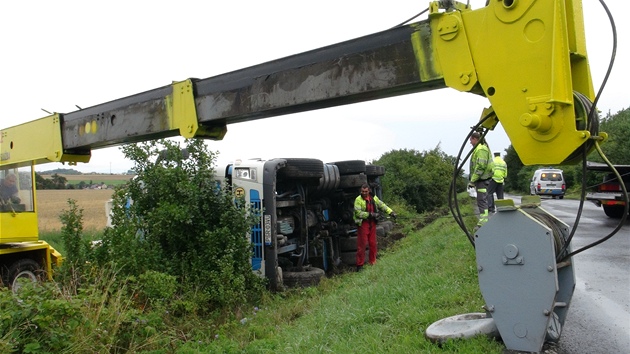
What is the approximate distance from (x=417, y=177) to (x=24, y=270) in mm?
18827

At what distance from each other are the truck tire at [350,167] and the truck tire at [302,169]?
93.6 inches

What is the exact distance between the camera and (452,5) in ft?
12.6

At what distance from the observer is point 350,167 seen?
11875 mm

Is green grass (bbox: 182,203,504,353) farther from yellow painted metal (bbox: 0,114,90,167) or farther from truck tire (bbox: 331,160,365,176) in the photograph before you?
truck tire (bbox: 331,160,365,176)

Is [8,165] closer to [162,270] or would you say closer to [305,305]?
[162,270]

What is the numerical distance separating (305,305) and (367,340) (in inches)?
122

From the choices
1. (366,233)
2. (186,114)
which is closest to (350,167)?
(366,233)

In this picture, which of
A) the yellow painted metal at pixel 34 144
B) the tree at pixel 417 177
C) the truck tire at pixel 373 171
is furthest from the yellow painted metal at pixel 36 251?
the tree at pixel 417 177

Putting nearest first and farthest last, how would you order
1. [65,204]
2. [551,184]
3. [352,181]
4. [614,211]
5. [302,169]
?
[302,169], [352,181], [65,204], [614,211], [551,184]

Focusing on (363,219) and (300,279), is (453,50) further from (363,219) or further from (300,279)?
(363,219)

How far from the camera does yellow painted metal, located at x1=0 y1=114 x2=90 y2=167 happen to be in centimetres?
661

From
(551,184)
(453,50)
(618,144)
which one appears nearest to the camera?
(453,50)

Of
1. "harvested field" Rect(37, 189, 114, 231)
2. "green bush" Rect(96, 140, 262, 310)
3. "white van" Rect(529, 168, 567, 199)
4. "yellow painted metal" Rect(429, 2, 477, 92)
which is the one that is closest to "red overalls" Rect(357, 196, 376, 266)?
"green bush" Rect(96, 140, 262, 310)

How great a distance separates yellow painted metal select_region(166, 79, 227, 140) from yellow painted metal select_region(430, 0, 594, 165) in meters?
2.48
